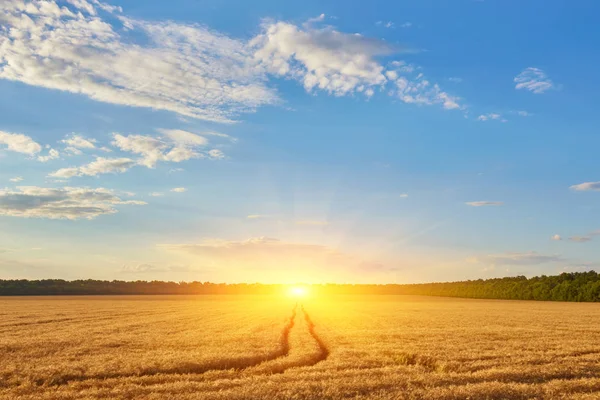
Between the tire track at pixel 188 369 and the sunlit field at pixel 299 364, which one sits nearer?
the sunlit field at pixel 299 364

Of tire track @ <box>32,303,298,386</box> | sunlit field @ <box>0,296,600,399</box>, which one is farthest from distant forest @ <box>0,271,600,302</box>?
tire track @ <box>32,303,298,386</box>

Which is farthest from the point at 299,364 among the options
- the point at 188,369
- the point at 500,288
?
the point at 500,288

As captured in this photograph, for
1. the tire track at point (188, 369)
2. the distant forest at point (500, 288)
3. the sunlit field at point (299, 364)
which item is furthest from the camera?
the distant forest at point (500, 288)

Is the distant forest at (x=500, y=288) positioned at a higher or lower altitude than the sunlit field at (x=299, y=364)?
higher

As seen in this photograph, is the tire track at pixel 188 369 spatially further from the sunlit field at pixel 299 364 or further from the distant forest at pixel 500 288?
the distant forest at pixel 500 288

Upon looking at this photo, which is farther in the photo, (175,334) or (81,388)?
(175,334)

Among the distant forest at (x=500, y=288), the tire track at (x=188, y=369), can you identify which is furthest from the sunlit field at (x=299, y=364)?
the distant forest at (x=500, y=288)

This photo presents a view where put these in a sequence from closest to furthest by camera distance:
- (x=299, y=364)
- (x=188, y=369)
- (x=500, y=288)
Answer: (x=188, y=369) < (x=299, y=364) < (x=500, y=288)

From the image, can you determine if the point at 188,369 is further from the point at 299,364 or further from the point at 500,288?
the point at 500,288

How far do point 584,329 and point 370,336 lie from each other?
72.6 ft

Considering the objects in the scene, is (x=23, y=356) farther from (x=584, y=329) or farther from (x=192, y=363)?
(x=584, y=329)

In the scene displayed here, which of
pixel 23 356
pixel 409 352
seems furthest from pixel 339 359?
pixel 23 356

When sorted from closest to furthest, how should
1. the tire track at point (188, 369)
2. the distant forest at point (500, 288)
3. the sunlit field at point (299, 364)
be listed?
the sunlit field at point (299, 364) < the tire track at point (188, 369) < the distant forest at point (500, 288)

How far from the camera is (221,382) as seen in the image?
2200 centimetres
